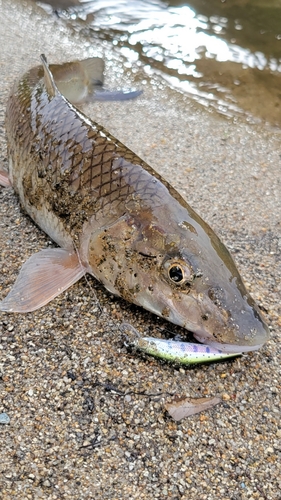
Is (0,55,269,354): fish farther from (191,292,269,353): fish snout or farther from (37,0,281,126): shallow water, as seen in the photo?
(37,0,281,126): shallow water

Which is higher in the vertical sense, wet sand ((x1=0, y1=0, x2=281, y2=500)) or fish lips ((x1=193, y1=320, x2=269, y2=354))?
fish lips ((x1=193, y1=320, x2=269, y2=354))

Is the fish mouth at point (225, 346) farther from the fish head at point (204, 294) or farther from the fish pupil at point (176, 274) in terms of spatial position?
the fish pupil at point (176, 274)

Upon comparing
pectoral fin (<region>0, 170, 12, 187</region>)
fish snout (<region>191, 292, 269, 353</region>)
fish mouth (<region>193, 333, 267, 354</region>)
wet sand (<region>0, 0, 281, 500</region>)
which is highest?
fish snout (<region>191, 292, 269, 353</region>)

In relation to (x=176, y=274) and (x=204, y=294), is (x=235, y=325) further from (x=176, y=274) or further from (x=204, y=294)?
(x=176, y=274)

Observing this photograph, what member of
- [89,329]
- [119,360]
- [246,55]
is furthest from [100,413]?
[246,55]

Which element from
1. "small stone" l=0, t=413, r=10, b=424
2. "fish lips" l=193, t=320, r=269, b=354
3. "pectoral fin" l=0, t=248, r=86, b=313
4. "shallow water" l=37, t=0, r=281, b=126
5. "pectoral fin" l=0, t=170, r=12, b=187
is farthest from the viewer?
"shallow water" l=37, t=0, r=281, b=126

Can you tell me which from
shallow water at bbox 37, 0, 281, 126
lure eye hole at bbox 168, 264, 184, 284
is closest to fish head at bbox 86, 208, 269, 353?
lure eye hole at bbox 168, 264, 184, 284

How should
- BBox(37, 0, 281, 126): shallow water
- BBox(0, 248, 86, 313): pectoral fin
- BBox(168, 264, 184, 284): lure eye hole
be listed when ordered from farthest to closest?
BBox(37, 0, 281, 126): shallow water
BBox(0, 248, 86, 313): pectoral fin
BBox(168, 264, 184, 284): lure eye hole
